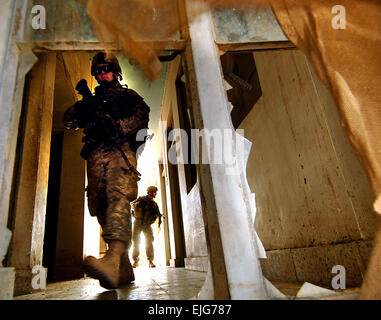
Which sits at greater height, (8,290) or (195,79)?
(195,79)

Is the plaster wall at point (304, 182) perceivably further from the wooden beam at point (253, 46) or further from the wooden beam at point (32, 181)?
the wooden beam at point (32, 181)

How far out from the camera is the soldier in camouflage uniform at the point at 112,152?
1.90 m

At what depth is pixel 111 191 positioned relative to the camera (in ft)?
6.70

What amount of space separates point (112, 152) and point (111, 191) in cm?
38

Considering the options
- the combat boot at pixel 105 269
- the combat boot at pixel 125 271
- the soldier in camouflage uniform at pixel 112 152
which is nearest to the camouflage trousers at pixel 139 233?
the soldier in camouflage uniform at pixel 112 152

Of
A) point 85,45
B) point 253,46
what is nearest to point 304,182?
point 253,46

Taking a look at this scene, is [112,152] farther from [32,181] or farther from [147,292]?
[147,292]

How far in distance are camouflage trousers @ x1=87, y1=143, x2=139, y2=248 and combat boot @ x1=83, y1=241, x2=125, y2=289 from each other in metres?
0.19

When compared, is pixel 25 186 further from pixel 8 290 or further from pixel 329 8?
pixel 329 8

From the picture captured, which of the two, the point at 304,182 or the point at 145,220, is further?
the point at 145,220

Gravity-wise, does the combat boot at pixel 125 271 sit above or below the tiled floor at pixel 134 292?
above

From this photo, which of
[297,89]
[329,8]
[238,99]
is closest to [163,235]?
[238,99]
